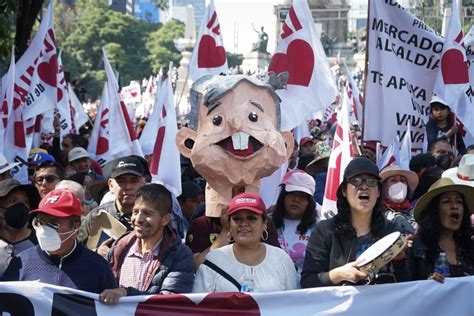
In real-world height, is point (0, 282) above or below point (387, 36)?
below

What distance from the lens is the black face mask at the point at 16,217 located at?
5.96 m

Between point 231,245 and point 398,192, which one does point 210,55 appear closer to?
point 398,192

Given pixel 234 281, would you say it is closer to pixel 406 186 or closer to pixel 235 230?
pixel 235 230

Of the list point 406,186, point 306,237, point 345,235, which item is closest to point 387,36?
point 406,186

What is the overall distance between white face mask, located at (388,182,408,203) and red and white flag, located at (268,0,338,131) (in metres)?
1.02

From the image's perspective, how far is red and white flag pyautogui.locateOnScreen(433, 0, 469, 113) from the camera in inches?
343

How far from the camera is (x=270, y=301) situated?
17.4 ft

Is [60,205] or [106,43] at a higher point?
[60,205]

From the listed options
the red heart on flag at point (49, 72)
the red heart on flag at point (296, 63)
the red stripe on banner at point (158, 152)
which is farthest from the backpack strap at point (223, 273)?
the red heart on flag at point (49, 72)

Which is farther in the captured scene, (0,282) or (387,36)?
(387,36)

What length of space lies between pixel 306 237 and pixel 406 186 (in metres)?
0.98

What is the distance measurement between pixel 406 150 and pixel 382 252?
12.8 ft

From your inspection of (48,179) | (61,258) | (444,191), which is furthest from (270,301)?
(48,179)

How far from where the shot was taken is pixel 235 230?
5477 mm
